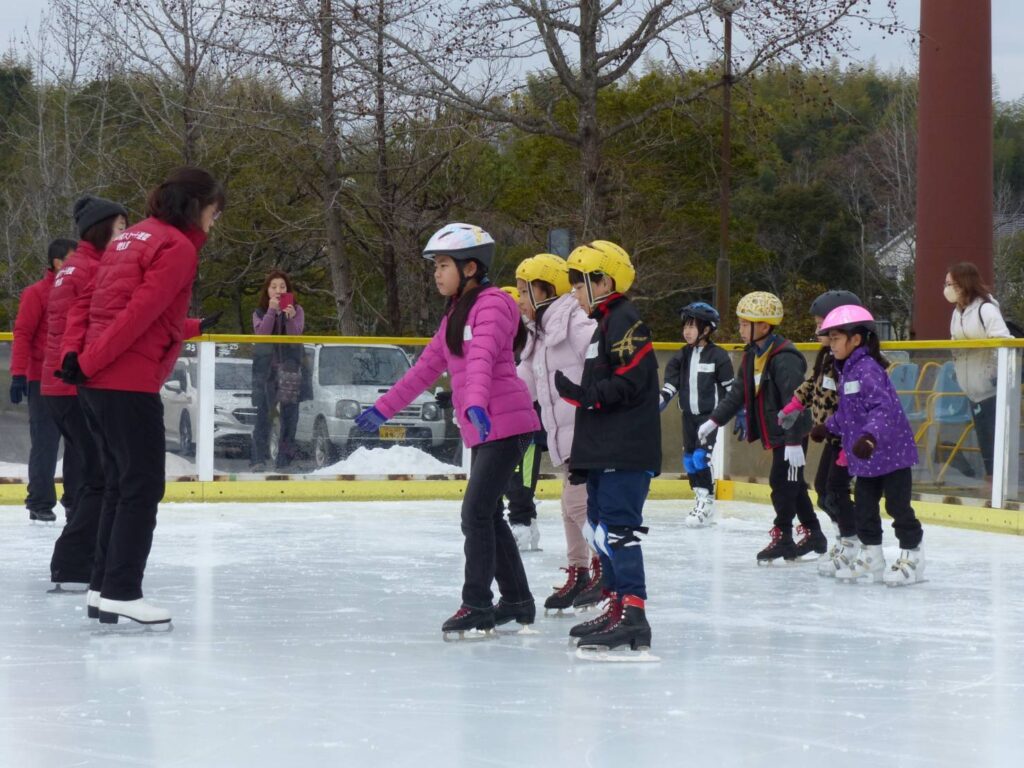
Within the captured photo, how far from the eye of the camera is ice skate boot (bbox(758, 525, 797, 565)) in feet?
24.3

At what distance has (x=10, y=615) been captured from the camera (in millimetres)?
5504

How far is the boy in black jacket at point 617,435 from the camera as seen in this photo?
4.75 m

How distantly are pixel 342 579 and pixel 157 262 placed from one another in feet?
6.92

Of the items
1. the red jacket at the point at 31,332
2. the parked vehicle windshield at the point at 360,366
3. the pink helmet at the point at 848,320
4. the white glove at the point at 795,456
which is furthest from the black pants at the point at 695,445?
the red jacket at the point at 31,332

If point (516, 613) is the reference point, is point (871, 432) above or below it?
above

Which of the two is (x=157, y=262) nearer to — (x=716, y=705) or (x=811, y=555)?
(x=716, y=705)

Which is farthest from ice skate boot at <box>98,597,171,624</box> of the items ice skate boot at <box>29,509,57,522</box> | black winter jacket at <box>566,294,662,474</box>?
ice skate boot at <box>29,509,57,522</box>

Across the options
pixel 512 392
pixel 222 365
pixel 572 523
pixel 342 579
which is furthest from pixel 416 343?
pixel 512 392

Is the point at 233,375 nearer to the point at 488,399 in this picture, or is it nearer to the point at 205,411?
the point at 205,411

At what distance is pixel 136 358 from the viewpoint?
5.02 m

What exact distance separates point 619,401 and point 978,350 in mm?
5108

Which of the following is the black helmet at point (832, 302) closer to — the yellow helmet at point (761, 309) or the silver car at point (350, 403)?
the yellow helmet at point (761, 309)

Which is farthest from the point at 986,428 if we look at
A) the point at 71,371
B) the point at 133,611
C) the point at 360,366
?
the point at 71,371

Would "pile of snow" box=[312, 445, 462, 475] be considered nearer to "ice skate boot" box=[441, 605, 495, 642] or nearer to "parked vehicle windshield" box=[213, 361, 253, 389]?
"parked vehicle windshield" box=[213, 361, 253, 389]
